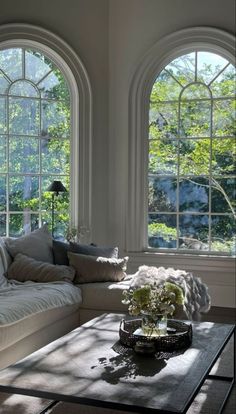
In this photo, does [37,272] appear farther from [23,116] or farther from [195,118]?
[195,118]

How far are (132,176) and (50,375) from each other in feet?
13.3

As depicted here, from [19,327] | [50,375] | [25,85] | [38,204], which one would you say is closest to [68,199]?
[38,204]

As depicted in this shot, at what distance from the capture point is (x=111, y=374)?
2850mm

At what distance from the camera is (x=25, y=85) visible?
6453 millimetres

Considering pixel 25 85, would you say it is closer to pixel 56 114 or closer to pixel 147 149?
pixel 56 114

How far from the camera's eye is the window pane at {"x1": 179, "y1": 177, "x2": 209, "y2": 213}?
6.56 m

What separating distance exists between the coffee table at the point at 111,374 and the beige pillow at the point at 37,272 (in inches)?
59.0

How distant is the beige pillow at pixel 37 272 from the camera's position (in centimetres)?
503

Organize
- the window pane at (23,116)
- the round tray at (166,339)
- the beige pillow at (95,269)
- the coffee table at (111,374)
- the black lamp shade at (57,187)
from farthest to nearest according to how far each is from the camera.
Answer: the window pane at (23,116), the black lamp shade at (57,187), the beige pillow at (95,269), the round tray at (166,339), the coffee table at (111,374)

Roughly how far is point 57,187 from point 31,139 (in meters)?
0.74

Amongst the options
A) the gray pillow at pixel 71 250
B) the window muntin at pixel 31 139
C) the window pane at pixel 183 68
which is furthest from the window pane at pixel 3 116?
the window pane at pixel 183 68

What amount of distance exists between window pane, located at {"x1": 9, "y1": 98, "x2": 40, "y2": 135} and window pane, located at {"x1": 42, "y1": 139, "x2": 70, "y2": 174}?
22 cm

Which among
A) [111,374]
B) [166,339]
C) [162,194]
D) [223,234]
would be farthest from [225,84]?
[111,374]

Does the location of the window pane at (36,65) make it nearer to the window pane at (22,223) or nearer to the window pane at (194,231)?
the window pane at (22,223)
